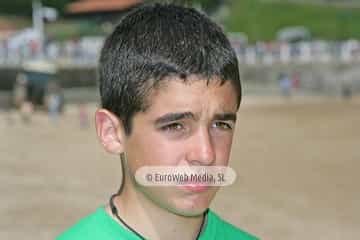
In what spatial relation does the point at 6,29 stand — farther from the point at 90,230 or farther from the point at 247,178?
the point at 90,230

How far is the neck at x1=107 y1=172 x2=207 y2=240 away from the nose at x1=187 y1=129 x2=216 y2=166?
0.58ft

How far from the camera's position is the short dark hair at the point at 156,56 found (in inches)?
59.3

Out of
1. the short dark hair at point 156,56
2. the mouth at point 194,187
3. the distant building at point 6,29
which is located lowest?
the distant building at point 6,29

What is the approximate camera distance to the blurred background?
36.1ft

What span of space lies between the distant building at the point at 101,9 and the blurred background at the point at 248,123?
0.23 meters

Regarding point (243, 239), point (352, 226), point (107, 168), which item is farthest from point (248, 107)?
point (243, 239)

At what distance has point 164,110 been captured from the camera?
1.49 m

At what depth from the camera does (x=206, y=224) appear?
169 cm

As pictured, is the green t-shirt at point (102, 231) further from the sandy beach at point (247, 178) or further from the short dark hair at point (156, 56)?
the sandy beach at point (247, 178)

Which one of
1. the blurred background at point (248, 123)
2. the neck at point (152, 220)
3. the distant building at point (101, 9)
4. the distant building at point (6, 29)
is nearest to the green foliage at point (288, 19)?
the blurred background at point (248, 123)

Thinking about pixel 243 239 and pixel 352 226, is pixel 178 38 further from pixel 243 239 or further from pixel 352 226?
pixel 352 226

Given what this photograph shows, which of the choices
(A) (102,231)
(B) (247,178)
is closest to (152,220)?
(A) (102,231)

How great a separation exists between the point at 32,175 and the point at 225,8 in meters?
47.0

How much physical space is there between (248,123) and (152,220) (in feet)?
77.2
